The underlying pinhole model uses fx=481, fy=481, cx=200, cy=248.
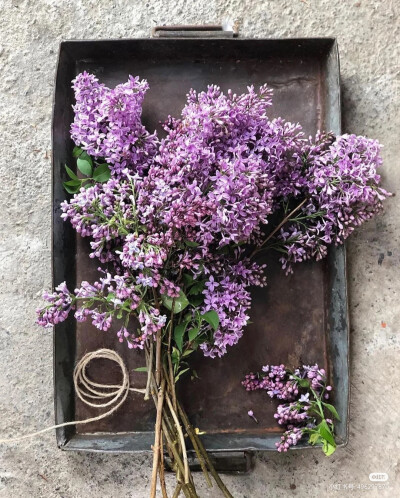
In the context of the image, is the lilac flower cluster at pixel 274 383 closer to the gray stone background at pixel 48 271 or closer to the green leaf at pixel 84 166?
the gray stone background at pixel 48 271

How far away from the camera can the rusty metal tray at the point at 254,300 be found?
137cm

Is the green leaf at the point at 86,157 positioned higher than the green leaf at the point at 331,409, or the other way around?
the green leaf at the point at 86,157

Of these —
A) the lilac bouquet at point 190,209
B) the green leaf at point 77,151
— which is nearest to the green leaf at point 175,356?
the lilac bouquet at point 190,209

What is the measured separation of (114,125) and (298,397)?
0.90m

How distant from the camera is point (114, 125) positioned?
1173 millimetres

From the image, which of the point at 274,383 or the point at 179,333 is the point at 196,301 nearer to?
the point at 179,333

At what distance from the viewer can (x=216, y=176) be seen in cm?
108

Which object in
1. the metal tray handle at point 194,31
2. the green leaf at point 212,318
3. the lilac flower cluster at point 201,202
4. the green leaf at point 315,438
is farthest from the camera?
the metal tray handle at point 194,31

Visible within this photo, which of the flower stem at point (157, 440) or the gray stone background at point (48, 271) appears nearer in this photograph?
the flower stem at point (157, 440)

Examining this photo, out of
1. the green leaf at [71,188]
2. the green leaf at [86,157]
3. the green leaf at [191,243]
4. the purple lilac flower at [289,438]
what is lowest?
the purple lilac flower at [289,438]

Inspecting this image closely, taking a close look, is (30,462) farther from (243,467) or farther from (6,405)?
(243,467)

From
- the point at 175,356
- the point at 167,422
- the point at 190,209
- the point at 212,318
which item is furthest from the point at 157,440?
the point at 190,209

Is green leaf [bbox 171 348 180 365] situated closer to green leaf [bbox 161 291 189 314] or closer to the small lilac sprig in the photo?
green leaf [bbox 161 291 189 314]

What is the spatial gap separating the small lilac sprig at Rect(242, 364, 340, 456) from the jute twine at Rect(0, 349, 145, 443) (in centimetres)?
35
